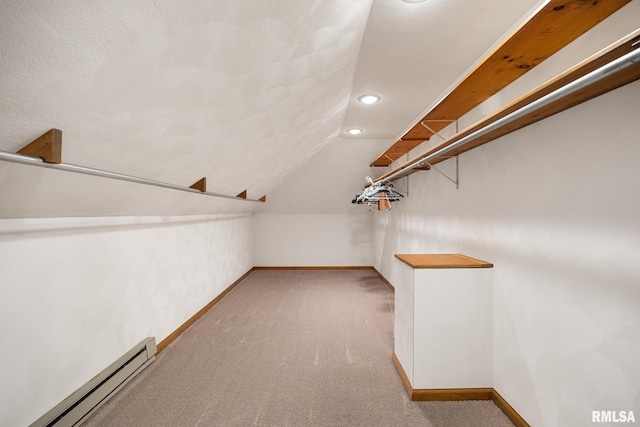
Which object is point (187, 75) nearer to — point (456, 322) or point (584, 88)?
point (584, 88)

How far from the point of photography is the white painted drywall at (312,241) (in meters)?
6.75

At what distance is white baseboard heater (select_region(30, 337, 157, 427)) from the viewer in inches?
66.8

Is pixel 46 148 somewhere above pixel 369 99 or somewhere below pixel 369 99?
below

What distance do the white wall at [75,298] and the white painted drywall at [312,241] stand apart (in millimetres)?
3520

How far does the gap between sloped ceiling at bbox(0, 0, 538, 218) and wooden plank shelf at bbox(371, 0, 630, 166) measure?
0.40 m

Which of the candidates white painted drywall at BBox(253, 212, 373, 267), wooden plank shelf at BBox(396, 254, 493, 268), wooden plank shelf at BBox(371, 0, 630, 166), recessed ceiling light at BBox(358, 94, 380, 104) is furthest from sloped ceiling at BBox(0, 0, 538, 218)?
white painted drywall at BBox(253, 212, 373, 267)

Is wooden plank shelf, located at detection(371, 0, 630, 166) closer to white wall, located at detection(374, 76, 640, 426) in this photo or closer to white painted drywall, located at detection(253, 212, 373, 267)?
white wall, located at detection(374, 76, 640, 426)

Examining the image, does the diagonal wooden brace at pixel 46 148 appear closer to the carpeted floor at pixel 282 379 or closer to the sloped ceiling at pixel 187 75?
the sloped ceiling at pixel 187 75

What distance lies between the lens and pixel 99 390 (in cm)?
197

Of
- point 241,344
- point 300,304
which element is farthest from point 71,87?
point 300,304

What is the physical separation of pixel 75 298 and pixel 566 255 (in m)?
2.68

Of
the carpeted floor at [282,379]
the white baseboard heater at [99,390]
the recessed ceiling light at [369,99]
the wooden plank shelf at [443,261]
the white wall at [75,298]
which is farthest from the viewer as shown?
the recessed ceiling light at [369,99]
